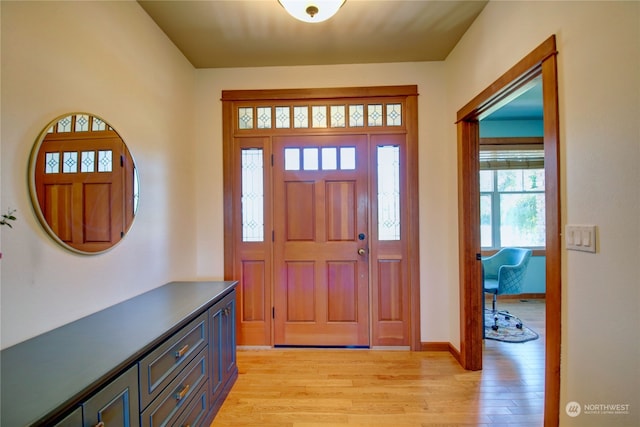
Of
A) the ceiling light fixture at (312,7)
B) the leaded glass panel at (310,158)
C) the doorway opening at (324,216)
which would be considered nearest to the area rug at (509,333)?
the doorway opening at (324,216)

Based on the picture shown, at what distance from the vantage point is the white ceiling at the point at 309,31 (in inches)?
77.5

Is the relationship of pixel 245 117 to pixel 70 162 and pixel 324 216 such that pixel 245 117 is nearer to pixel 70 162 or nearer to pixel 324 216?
pixel 324 216

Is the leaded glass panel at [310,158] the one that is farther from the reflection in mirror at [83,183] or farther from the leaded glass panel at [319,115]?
the reflection in mirror at [83,183]

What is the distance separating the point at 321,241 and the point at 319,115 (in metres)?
1.27

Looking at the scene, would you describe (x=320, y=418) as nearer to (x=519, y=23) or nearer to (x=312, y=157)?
(x=312, y=157)

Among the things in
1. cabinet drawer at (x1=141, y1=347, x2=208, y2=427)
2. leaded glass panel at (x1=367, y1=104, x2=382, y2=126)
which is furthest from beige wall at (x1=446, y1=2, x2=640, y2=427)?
cabinet drawer at (x1=141, y1=347, x2=208, y2=427)

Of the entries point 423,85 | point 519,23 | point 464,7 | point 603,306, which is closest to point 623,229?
point 603,306

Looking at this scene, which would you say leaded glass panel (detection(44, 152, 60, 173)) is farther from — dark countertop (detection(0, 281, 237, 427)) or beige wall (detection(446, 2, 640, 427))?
beige wall (detection(446, 2, 640, 427))

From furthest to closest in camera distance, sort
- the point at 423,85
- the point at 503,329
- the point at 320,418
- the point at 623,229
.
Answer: the point at 503,329 < the point at 423,85 < the point at 320,418 < the point at 623,229

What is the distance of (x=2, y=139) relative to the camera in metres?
1.10

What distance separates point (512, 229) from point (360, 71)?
3392 millimetres

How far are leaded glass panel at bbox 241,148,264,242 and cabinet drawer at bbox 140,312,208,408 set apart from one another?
47.2 inches

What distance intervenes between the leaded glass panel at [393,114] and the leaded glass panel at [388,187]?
Result: 0.25m

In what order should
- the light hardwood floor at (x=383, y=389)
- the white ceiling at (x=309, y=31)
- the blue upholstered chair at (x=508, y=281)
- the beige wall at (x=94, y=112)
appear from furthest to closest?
the blue upholstered chair at (x=508, y=281), the white ceiling at (x=309, y=31), the light hardwood floor at (x=383, y=389), the beige wall at (x=94, y=112)
